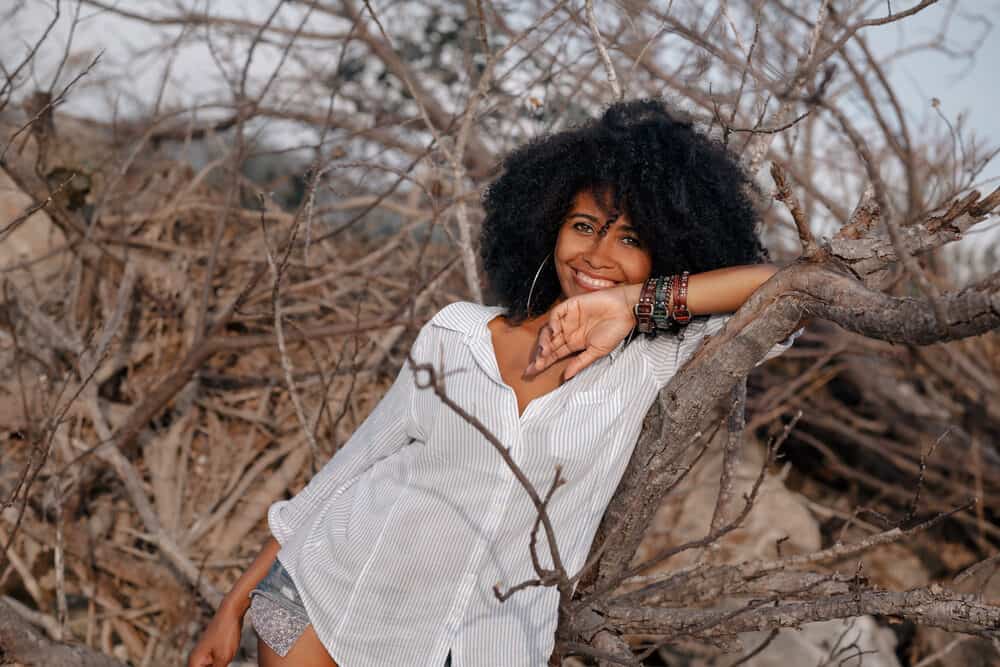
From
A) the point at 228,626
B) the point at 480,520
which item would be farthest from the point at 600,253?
the point at 228,626

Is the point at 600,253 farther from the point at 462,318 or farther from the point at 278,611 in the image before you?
the point at 278,611

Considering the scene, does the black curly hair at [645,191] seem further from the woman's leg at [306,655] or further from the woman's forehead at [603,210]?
the woman's leg at [306,655]

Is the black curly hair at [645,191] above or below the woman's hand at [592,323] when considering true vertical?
above

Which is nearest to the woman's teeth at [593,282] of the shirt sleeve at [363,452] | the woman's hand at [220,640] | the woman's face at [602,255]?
the woman's face at [602,255]

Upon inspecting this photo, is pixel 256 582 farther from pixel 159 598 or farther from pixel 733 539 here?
pixel 733 539

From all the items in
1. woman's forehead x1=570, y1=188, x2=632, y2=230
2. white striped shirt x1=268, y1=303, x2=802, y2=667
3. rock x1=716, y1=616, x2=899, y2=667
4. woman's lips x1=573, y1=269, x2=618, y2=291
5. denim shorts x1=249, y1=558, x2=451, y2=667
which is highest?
woman's forehead x1=570, y1=188, x2=632, y2=230

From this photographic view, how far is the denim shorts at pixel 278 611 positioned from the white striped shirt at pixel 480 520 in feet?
0.16

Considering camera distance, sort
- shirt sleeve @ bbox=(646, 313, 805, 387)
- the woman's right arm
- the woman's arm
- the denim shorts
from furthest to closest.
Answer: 1. the woman's right arm
2. the denim shorts
3. shirt sleeve @ bbox=(646, 313, 805, 387)
4. the woman's arm

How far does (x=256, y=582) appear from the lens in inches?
74.6

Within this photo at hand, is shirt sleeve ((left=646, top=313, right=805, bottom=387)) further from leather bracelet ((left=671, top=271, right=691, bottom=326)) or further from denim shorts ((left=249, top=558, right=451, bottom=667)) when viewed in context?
denim shorts ((left=249, top=558, right=451, bottom=667))

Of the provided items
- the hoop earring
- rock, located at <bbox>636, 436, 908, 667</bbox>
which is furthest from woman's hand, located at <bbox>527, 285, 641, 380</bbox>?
rock, located at <bbox>636, 436, 908, 667</bbox>

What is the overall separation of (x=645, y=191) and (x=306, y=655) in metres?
1.09

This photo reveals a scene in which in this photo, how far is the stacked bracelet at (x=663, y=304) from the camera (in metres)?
1.55

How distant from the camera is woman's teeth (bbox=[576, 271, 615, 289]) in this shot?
5.60 feet
